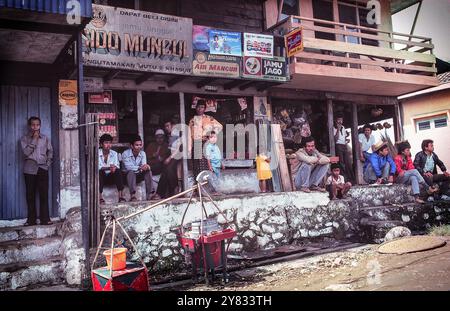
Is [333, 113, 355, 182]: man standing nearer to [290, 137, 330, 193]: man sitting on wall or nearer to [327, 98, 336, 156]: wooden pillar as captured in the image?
[327, 98, 336, 156]: wooden pillar

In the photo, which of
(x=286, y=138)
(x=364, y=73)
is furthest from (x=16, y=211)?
(x=364, y=73)

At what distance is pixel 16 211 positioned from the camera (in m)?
7.75

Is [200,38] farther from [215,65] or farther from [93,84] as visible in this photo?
[93,84]

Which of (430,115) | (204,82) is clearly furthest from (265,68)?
(430,115)

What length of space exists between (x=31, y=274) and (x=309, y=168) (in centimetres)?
670

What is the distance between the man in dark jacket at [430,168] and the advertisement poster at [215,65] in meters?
6.70

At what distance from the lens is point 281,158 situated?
1016 cm

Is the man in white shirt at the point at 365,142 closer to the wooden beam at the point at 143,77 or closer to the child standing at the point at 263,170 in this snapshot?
the child standing at the point at 263,170

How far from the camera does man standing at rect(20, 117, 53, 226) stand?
7.25 meters

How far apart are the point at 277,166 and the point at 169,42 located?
4.20m

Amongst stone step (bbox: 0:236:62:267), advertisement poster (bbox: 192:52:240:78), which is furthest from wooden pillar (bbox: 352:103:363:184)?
stone step (bbox: 0:236:62:267)

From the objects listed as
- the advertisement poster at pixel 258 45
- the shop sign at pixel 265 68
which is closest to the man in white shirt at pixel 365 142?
the shop sign at pixel 265 68
